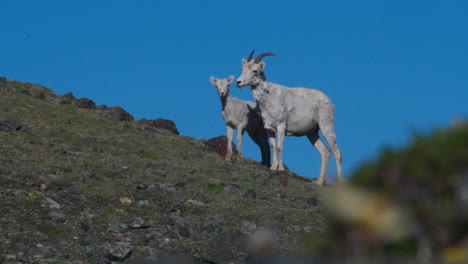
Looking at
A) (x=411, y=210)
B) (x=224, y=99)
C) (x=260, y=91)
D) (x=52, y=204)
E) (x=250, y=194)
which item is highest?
(x=224, y=99)

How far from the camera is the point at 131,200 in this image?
17219mm

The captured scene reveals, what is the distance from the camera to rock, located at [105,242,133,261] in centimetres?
1334

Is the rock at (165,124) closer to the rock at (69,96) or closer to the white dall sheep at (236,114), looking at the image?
the rock at (69,96)

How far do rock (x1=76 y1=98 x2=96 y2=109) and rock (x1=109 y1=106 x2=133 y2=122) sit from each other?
1.04 meters

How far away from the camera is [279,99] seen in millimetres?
24938

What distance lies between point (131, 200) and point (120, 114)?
15.9 metres

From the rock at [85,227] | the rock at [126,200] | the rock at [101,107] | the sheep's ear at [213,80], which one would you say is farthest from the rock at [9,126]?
the rock at [85,227]

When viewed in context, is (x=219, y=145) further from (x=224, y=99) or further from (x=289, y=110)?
(x=289, y=110)

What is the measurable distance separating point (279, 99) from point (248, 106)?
1.98m

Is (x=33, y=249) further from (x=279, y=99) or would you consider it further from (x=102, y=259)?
(x=279, y=99)

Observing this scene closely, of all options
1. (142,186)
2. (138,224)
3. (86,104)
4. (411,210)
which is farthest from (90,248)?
(86,104)

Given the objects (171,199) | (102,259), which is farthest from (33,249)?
(171,199)

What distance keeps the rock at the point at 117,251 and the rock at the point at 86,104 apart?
801 inches

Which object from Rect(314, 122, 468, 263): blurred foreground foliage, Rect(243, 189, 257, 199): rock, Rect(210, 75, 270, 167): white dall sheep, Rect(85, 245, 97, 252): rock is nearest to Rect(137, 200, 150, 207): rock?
Rect(243, 189, 257, 199): rock
